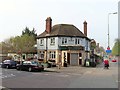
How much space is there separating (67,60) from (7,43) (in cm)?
3904

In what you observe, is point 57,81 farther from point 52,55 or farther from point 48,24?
point 48,24

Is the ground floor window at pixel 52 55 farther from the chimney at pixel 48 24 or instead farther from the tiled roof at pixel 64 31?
the chimney at pixel 48 24

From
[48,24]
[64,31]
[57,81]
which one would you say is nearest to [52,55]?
[64,31]

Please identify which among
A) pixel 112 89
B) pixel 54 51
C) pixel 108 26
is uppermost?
pixel 108 26

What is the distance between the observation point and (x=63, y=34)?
5362 centimetres

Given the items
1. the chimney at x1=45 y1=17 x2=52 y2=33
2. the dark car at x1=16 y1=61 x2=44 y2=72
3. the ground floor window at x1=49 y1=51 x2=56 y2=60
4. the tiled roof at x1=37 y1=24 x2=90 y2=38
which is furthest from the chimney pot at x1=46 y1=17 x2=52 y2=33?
the dark car at x1=16 y1=61 x2=44 y2=72

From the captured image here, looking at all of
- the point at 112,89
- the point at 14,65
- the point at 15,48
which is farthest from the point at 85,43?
the point at 112,89

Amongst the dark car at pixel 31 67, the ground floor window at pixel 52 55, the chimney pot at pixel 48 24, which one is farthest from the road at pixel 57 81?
the chimney pot at pixel 48 24

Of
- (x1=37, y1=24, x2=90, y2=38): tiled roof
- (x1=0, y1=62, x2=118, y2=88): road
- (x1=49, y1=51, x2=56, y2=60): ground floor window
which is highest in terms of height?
(x1=37, y1=24, x2=90, y2=38): tiled roof

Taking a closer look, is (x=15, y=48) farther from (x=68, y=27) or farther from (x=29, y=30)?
(x=68, y=27)

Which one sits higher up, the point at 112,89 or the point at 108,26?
the point at 108,26

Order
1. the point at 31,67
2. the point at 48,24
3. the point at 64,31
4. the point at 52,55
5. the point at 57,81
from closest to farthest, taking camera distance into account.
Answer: the point at 57,81
the point at 31,67
the point at 52,55
the point at 64,31
the point at 48,24

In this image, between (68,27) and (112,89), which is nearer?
(112,89)

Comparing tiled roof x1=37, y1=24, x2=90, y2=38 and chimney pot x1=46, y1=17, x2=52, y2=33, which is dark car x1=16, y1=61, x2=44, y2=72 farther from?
chimney pot x1=46, y1=17, x2=52, y2=33
